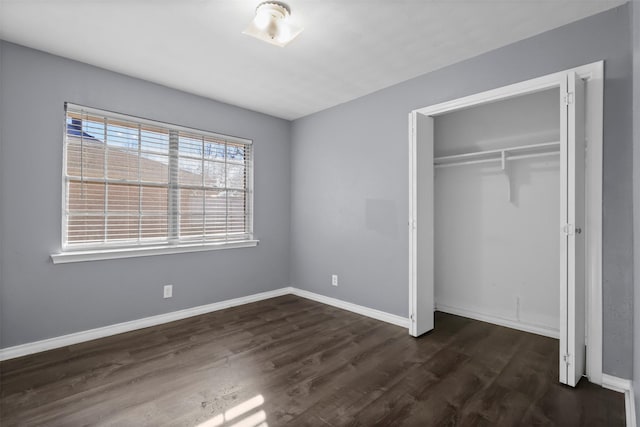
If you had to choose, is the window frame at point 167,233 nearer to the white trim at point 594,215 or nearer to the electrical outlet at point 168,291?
the electrical outlet at point 168,291

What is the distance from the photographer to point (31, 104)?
2.64 metres

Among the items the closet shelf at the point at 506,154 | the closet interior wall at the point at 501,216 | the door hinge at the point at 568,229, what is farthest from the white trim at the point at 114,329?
the door hinge at the point at 568,229

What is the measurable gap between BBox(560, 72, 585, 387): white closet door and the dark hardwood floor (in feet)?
0.79

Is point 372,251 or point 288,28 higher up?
point 288,28

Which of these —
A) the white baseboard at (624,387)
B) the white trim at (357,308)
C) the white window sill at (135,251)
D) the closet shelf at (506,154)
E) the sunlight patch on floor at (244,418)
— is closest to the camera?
the sunlight patch on floor at (244,418)

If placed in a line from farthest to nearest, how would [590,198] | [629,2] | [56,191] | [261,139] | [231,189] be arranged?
[261,139], [231,189], [56,191], [590,198], [629,2]

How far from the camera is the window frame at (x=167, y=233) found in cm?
283

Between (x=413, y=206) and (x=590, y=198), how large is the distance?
130cm

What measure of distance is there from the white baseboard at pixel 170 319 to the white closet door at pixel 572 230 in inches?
56.0

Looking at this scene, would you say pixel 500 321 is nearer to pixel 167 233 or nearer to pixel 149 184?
pixel 167 233

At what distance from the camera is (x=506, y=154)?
3.15m

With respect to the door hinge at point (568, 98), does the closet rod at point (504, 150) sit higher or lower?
lower

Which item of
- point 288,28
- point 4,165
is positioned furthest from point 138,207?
point 288,28

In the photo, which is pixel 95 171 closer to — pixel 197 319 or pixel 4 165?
pixel 4 165
